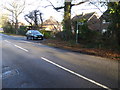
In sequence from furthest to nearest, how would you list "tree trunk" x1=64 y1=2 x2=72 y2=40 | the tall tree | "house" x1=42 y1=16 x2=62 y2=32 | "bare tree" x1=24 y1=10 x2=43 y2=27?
"bare tree" x1=24 y1=10 x2=43 y2=27
"house" x1=42 y1=16 x2=62 y2=32
"tree trunk" x1=64 y1=2 x2=72 y2=40
the tall tree

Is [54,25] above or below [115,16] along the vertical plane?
above

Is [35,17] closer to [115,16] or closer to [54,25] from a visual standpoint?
[54,25]

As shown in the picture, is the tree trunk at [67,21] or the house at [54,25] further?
the house at [54,25]

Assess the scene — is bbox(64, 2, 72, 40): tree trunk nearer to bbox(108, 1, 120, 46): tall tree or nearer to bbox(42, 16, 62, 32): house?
bbox(42, 16, 62, 32): house

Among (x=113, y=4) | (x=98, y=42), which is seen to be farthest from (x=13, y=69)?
(x=98, y=42)

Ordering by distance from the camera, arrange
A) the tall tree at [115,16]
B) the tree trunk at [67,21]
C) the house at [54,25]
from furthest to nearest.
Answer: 1. the house at [54,25]
2. the tree trunk at [67,21]
3. the tall tree at [115,16]

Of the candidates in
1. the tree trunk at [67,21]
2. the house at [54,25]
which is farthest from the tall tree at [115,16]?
the house at [54,25]

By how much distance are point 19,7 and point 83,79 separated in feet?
148

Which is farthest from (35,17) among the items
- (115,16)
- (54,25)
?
(115,16)

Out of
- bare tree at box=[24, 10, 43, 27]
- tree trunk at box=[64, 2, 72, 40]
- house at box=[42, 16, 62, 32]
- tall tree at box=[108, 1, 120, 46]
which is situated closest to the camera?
tall tree at box=[108, 1, 120, 46]

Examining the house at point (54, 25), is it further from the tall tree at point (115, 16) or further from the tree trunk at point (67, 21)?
the tall tree at point (115, 16)

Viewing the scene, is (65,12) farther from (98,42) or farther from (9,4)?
(9,4)

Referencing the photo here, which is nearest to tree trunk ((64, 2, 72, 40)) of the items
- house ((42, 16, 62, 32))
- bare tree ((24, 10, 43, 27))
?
house ((42, 16, 62, 32))

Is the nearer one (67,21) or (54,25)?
(67,21)
